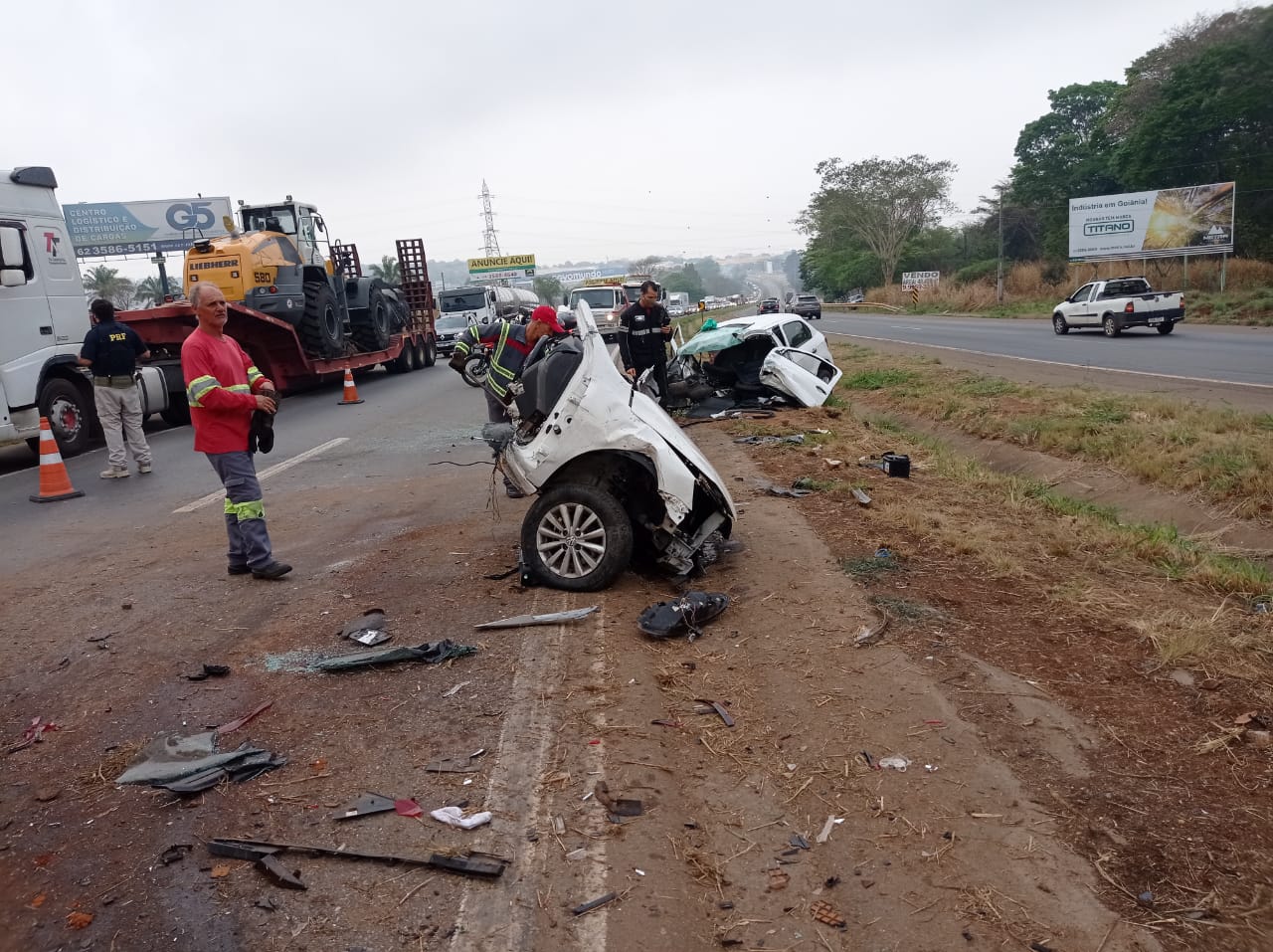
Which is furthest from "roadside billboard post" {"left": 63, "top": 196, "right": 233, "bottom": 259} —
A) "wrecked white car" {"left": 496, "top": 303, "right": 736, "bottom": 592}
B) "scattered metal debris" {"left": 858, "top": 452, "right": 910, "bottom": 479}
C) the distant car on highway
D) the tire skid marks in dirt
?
the tire skid marks in dirt

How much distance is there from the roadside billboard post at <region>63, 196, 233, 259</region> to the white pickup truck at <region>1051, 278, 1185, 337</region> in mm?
38913

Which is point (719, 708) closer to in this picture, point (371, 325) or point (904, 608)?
point (904, 608)

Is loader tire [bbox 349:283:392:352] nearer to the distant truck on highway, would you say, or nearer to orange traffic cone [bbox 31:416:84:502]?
the distant truck on highway

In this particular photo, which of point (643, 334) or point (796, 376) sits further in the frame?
point (796, 376)

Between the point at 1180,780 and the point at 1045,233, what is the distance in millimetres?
59045

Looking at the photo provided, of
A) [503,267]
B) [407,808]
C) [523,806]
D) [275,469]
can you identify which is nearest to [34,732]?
[407,808]

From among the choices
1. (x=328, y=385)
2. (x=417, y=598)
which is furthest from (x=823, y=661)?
(x=328, y=385)

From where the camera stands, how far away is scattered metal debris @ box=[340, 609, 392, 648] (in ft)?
15.4

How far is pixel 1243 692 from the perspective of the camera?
4023 mm

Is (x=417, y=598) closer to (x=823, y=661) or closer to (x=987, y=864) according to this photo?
(x=823, y=661)

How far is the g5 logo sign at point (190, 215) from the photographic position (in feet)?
152

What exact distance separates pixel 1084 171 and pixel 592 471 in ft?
186

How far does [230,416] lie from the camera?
5.88 metres

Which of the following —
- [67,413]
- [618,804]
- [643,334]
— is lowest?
[618,804]
